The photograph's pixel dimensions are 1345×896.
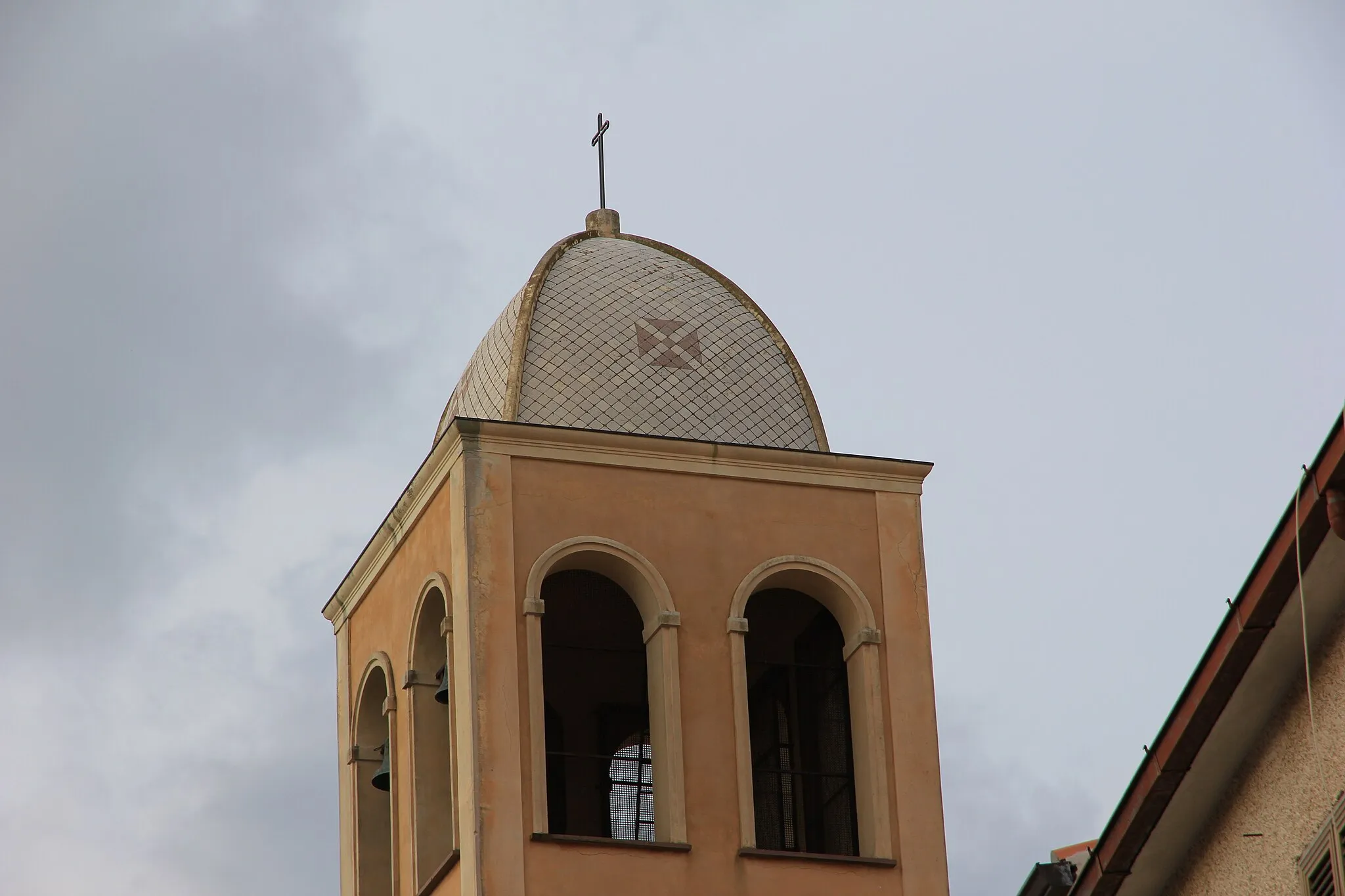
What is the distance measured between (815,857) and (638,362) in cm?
394

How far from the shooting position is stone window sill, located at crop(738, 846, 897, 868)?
1964 cm

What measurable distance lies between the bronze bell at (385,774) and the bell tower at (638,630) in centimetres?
3

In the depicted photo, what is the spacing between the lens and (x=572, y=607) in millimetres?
21688

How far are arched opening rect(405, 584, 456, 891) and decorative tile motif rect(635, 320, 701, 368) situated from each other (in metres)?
2.40

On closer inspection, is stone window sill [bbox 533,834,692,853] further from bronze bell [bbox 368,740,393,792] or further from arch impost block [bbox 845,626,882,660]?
bronze bell [bbox 368,740,393,792]

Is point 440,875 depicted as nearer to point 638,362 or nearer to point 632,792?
point 632,792

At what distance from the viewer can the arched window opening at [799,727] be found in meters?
21.0

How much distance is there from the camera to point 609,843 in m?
19.4

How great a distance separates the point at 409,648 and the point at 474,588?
1.39m

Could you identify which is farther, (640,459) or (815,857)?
(640,459)

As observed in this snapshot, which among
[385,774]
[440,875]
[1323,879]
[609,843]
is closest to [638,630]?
[385,774]

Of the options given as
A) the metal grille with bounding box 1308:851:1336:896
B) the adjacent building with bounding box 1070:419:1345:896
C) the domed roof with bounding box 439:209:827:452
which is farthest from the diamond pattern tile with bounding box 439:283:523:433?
the metal grille with bounding box 1308:851:1336:896

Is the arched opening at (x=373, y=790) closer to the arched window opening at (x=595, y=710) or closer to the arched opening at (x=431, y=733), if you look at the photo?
the arched opening at (x=431, y=733)

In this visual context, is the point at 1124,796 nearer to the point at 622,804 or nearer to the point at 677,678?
the point at 677,678
